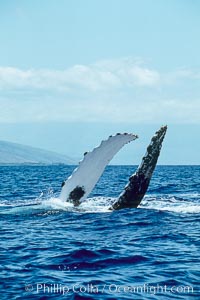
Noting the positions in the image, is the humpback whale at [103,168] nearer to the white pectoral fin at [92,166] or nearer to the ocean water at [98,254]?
the white pectoral fin at [92,166]

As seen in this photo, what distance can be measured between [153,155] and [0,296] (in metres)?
6.70

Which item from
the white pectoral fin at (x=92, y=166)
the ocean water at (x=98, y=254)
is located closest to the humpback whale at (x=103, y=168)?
the white pectoral fin at (x=92, y=166)

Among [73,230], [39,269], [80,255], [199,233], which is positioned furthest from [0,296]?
[199,233]

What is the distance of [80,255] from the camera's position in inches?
395

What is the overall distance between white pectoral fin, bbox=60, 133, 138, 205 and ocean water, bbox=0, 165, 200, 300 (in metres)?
0.82

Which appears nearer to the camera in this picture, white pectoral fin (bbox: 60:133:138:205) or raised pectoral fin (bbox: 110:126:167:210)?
white pectoral fin (bbox: 60:133:138:205)

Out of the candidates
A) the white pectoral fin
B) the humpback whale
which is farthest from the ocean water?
the white pectoral fin

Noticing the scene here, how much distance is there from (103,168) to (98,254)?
3337 millimetres

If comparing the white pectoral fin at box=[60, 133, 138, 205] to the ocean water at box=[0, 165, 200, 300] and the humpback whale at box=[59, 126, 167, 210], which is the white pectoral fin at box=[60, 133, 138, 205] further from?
the ocean water at box=[0, 165, 200, 300]

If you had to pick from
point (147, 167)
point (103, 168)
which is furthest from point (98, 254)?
point (147, 167)

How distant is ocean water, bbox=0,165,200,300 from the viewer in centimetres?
809

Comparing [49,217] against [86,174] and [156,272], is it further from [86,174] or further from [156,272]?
[156,272]

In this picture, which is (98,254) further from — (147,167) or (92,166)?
(147,167)

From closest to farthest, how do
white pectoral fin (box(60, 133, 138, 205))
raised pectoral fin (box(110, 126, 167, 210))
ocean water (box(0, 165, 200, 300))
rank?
1. ocean water (box(0, 165, 200, 300))
2. white pectoral fin (box(60, 133, 138, 205))
3. raised pectoral fin (box(110, 126, 167, 210))
